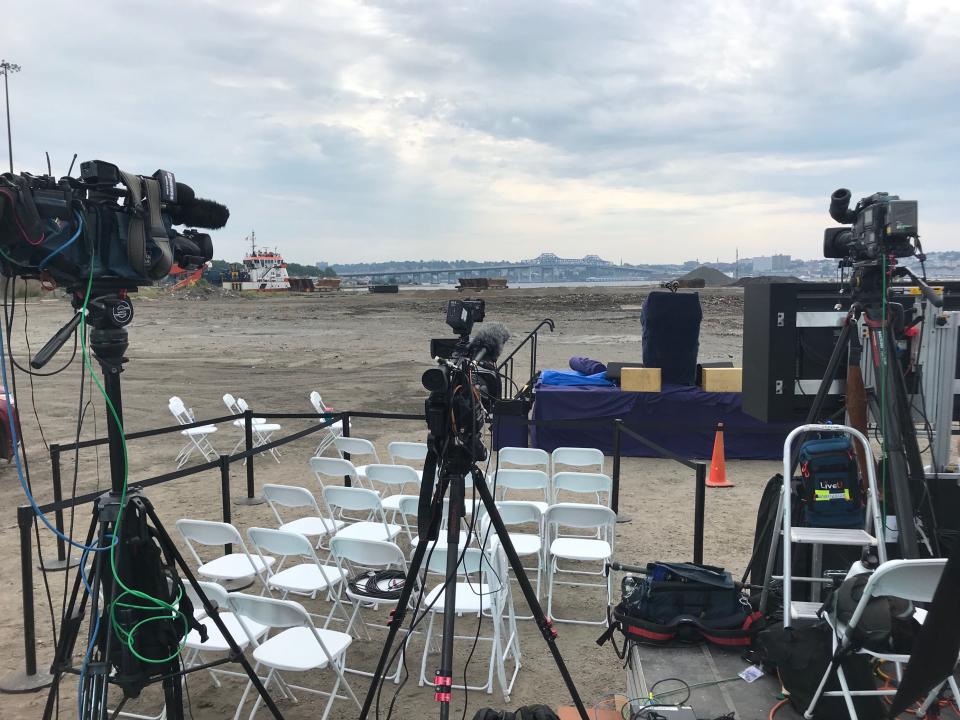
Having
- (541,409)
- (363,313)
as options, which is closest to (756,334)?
(541,409)

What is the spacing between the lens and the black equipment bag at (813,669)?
107 inches

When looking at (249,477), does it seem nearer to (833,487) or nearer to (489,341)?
(489,341)

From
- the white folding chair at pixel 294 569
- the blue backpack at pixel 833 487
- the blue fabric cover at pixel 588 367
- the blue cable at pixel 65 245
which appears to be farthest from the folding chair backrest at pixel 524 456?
the blue cable at pixel 65 245

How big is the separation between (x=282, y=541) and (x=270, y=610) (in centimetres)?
70

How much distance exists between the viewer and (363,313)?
34344 millimetres

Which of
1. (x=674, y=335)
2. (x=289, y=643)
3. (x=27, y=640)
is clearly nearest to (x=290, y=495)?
(x=289, y=643)

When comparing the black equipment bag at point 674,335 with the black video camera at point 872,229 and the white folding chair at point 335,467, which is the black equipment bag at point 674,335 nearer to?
the white folding chair at point 335,467

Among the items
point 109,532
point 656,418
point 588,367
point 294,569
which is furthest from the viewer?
point 588,367

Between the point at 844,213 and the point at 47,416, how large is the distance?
12.1 metres

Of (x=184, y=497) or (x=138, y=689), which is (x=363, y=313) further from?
(x=138, y=689)

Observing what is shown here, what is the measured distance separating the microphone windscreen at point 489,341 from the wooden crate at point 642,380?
6.09 meters

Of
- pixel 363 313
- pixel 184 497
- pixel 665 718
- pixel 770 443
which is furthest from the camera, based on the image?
pixel 363 313

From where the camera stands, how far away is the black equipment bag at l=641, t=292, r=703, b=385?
8.84 metres

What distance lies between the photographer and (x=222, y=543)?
389 centimetres
